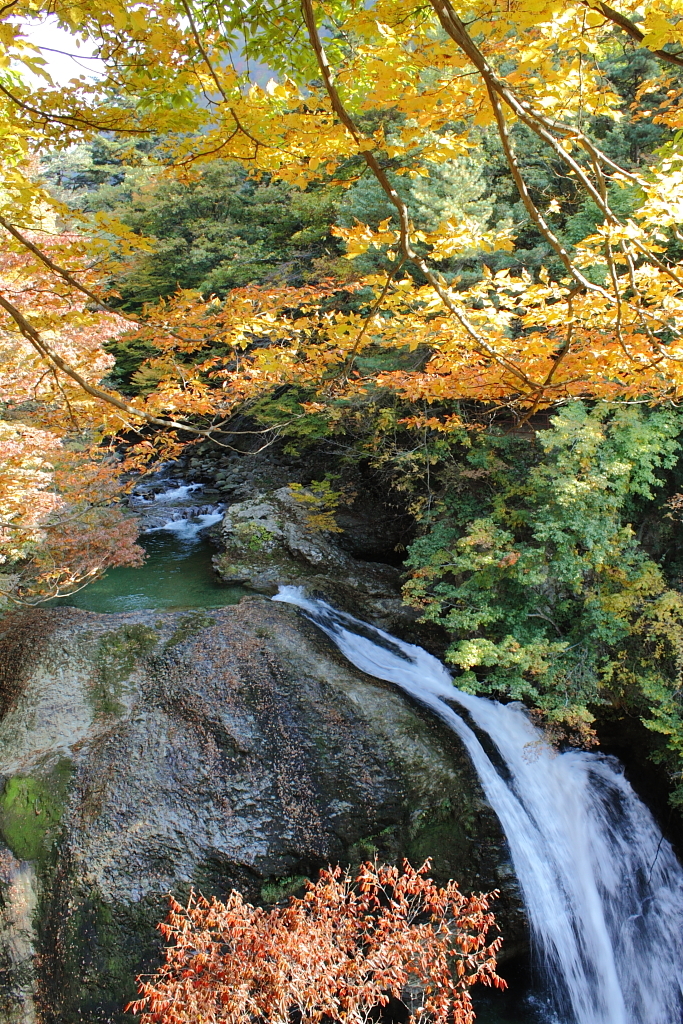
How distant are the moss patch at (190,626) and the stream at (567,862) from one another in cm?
83

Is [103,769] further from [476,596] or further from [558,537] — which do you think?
[558,537]

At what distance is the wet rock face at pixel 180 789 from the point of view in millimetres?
4059

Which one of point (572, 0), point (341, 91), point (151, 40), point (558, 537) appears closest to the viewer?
point (572, 0)

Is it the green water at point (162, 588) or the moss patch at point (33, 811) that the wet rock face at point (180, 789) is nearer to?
the moss patch at point (33, 811)

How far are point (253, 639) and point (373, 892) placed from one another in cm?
233

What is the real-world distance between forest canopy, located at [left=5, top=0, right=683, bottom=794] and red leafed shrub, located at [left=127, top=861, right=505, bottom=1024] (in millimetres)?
2510

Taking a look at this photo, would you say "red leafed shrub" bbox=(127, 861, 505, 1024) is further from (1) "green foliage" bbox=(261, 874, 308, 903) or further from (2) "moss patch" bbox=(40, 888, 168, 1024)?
(1) "green foliage" bbox=(261, 874, 308, 903)

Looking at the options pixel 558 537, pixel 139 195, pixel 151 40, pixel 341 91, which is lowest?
pixel 558 537

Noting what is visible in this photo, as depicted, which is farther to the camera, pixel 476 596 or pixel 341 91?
pixel 476 596

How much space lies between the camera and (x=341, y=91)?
3.14 meters

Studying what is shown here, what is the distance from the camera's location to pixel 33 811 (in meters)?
4.39

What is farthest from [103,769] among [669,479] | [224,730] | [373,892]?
[669,479]

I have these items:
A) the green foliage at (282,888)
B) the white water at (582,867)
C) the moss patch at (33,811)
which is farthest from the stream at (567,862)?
the moss patch at (33,811)

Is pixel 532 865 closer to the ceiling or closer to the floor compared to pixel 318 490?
closer to the floor
